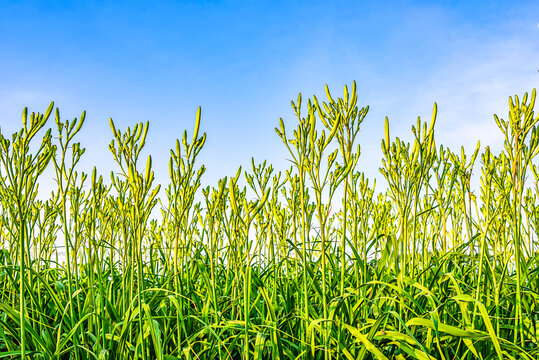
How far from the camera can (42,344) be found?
92.0 inches

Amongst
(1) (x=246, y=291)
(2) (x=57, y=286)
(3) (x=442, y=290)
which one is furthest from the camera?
(2) (x=57, y=286)

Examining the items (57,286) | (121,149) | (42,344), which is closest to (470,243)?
(121,149)

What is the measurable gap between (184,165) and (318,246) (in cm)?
224

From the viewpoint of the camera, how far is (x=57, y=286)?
3443mm

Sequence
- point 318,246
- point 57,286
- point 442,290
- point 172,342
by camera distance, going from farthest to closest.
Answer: point 318,246 < point 57,286 < point 442,290 < point 172,342

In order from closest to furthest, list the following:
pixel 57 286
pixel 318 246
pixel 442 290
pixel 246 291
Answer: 1. pixel 246 291
2. pixel 442 290
3. pixel 57 286
4. pixel 318 246

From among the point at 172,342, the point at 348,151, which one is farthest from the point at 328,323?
the point at 172,342

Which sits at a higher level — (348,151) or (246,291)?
(348,151)

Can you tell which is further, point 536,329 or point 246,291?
point 536,329

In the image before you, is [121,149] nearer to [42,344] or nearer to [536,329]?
[42,344]

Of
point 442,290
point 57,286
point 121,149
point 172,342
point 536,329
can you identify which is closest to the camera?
point 121,149

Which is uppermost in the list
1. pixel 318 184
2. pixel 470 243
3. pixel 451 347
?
pixel 318 184

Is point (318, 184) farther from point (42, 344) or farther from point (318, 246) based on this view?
point (318, 246)

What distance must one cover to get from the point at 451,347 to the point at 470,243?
68 centimetres
